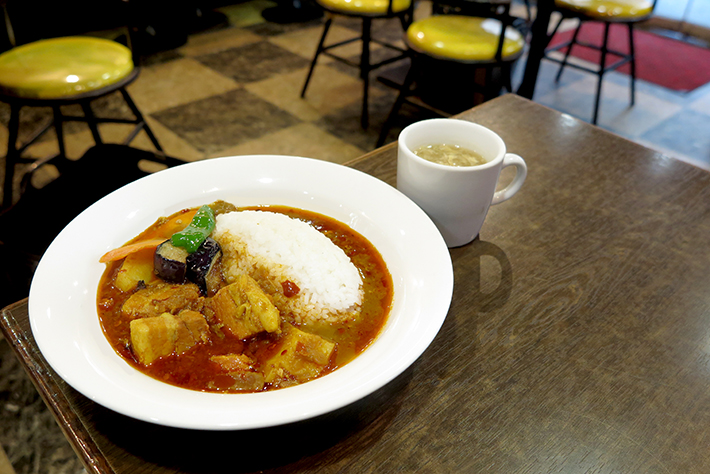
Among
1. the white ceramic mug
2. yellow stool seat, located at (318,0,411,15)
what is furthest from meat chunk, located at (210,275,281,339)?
yellow stool seat, located at (318,0,411,15)

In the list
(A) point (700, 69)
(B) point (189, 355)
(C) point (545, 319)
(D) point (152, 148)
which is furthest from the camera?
(A) point (700, 69)

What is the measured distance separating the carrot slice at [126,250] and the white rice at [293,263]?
5.2 inches

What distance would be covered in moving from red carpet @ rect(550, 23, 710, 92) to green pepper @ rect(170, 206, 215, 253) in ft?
15.2

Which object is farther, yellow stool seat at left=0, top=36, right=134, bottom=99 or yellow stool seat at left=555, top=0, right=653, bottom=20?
yellow stool seat at left=555, top=0, right=653, bottom=20

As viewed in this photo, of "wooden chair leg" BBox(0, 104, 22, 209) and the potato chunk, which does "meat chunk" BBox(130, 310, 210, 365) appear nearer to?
Answer: the potato chunk

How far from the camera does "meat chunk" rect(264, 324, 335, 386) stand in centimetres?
79

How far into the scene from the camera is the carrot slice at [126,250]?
949 mm

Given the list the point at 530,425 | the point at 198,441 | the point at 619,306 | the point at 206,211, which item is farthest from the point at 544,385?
the point at 206,211

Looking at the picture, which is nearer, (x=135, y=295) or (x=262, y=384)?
(x=262, y=384)

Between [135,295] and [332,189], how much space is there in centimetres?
48

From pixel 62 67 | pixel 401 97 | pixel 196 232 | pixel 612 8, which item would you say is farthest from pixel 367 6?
pixel 196 232

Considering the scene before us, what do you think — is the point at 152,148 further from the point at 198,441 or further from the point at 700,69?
the point at 700,69

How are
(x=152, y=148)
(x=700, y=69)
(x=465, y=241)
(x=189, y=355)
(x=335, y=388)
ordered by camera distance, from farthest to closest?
1. (x=700, y=69)
2. (x=152, y=148)
3. (x=465, y=241)
4. (x=189, y=355)
5. (x=335, y=388)

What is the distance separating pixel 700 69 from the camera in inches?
185
